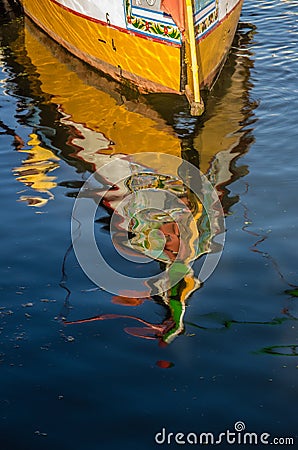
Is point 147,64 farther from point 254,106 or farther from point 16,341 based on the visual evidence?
point 16,341

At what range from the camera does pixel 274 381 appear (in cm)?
433

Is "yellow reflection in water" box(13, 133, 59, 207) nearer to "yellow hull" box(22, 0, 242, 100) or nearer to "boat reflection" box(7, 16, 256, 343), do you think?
"boat reflection" box(7, 16, 256, 343)

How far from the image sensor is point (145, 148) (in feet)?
27.7

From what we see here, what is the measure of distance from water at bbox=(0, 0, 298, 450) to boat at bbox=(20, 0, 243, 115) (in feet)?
1.78

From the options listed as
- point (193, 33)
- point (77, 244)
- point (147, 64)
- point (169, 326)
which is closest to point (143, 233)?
point (77, 244)

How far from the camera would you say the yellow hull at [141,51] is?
9.77 m

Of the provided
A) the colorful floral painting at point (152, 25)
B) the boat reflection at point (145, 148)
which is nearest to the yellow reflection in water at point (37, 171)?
the boat reflection at point (145, 148)

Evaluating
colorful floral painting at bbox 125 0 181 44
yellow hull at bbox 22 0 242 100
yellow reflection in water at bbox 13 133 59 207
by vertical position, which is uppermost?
colorful floral painting at bbox 125 0 181 44

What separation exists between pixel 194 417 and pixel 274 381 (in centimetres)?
59

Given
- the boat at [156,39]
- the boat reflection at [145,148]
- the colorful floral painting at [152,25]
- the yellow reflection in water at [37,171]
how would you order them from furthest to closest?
the colorful floral painting at [152,25] → the boat at [156,39] → the yellow reflection in water at [37,171] → the boat reflection at [145,148]

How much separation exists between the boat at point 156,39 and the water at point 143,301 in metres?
0.54

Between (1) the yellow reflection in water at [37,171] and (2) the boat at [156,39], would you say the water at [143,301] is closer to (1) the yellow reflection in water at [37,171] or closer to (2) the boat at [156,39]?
(1) the yellow reflection in water at [37,171]

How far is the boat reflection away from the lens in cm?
587

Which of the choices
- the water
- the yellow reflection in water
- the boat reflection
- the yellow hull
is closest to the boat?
the yellow hull
